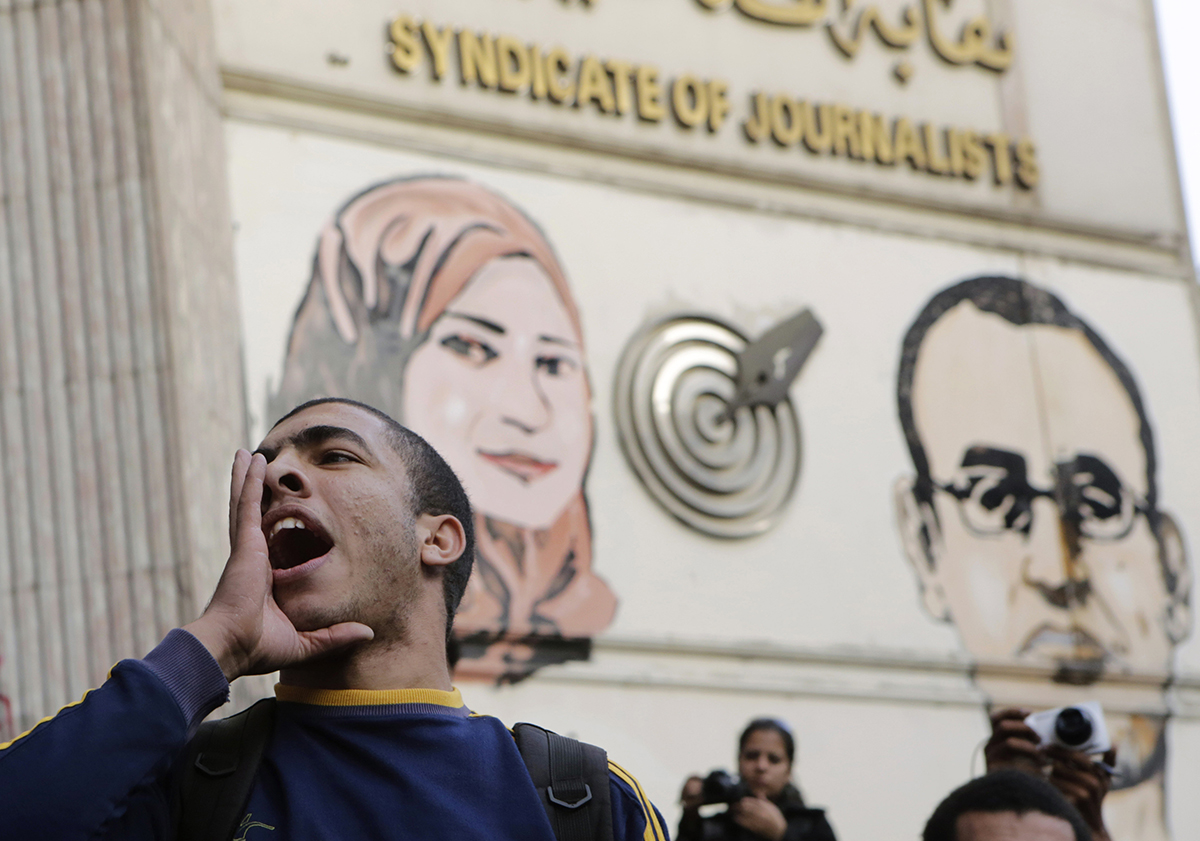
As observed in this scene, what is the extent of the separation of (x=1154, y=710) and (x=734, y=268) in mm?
3363

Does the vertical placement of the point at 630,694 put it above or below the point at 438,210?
below

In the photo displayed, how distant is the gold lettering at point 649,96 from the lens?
800 cm

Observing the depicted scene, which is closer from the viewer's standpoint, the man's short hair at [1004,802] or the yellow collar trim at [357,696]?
the yellow collar trim at [357,696]

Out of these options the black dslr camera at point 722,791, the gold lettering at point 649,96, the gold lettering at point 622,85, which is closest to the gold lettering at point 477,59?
the gold lettering at point 622,85

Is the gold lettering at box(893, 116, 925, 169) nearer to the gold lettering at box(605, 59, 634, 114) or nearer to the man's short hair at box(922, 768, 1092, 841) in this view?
the gold lettering at box(605, 59, 634, 114)

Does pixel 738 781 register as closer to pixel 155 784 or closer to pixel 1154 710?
pixel 155 784

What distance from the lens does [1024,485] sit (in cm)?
854

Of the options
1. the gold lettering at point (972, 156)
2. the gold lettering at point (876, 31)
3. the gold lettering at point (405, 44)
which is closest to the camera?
the gold lettering at point (405, 44)

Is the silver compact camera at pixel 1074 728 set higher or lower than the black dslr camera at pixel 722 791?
higher

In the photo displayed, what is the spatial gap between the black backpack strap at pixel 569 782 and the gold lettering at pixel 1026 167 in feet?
25.5

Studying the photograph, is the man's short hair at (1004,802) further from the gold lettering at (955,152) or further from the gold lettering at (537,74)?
the gold lettering at (955,152)

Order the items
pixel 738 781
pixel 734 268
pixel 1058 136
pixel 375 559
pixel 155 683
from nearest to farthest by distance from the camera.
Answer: pixel 155 683 → pixel 375 559 → pixel 738 781 → pixel 734 268 → pixel 1058 136

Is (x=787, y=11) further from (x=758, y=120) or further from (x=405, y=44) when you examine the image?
(x=405, y=44)

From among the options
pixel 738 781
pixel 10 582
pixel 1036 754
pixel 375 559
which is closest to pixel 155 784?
pixel 375 559
